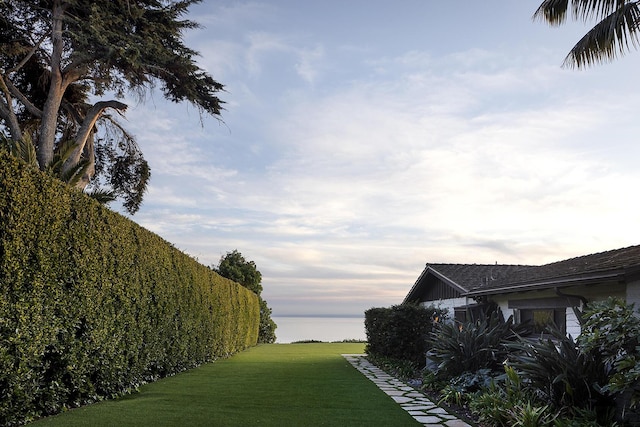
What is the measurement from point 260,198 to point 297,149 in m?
3.07

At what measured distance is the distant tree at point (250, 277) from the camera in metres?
30.8

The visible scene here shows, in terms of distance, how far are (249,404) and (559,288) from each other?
568cm

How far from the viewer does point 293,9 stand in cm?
1307

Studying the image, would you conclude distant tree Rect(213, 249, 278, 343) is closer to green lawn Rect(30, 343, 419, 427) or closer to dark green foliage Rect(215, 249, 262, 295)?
dark green foliage Rect(215, 249, 262, 295)

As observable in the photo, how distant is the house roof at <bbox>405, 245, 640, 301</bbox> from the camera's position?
762 centimetres

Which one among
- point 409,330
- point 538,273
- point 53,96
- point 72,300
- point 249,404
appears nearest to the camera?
point 72,300

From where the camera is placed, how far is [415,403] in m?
8.36

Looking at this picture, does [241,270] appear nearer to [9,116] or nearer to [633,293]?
[9,116]

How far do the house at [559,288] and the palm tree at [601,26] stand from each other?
3.57 metres

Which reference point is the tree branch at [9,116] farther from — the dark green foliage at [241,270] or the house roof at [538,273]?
the dark green foliage at [241,270]

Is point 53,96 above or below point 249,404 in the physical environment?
above

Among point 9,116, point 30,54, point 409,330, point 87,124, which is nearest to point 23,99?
point 9,116

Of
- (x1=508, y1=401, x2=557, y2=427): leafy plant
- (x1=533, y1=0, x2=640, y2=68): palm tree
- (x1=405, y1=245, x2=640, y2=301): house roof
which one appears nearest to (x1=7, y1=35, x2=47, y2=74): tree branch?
(x1=533, y1=0, x2=640, y2=68): palm tree

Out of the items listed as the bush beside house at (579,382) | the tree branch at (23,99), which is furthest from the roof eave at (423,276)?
the tree branch at (23,99)
